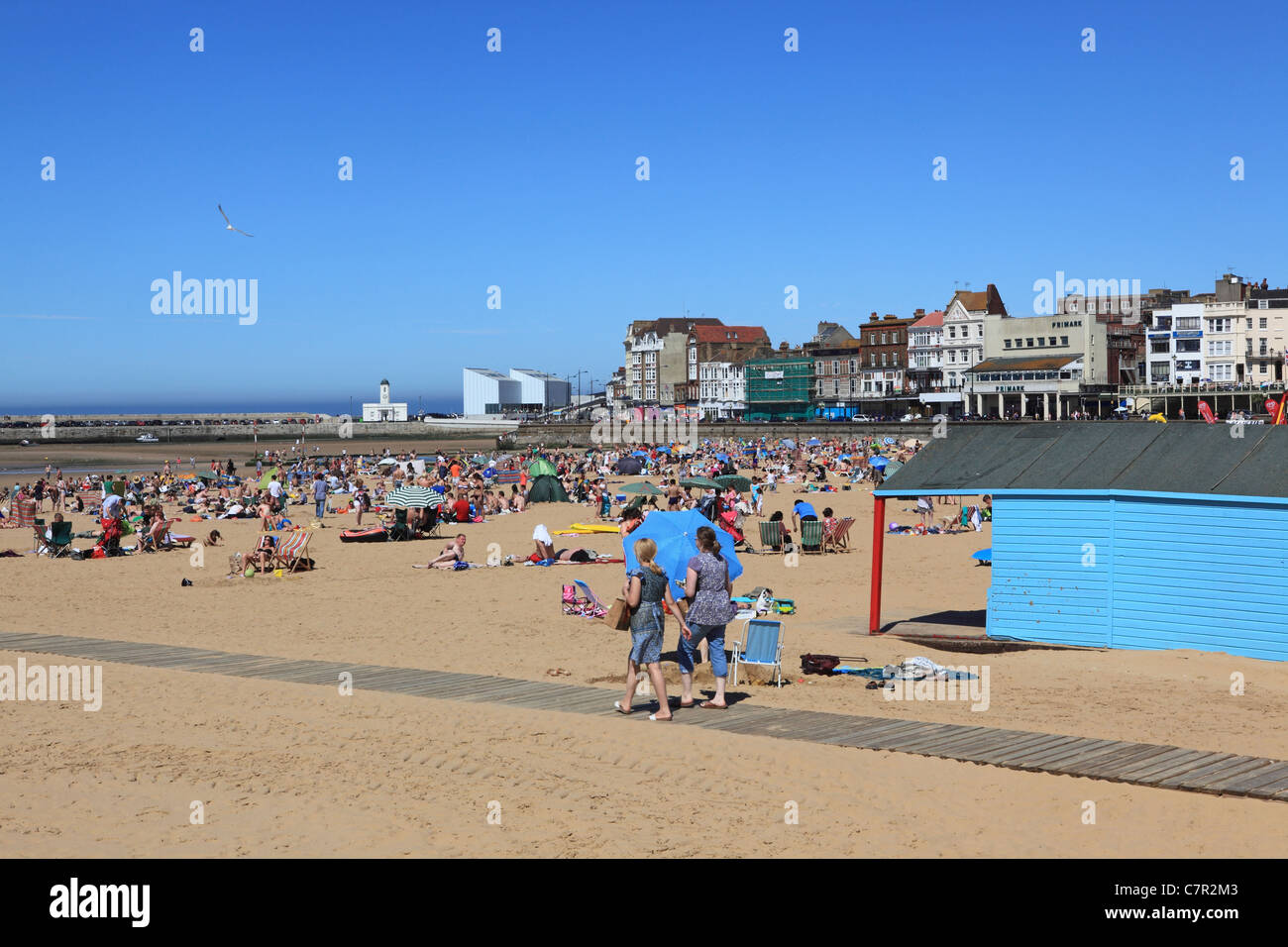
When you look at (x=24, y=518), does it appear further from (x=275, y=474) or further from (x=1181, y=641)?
(x=1181, y=641)

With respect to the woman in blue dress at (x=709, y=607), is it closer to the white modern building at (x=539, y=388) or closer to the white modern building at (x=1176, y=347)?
the white modern building at (x=1176, y=347)

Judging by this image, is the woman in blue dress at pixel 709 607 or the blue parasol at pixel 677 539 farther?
the blue parasol at pixel 677 539

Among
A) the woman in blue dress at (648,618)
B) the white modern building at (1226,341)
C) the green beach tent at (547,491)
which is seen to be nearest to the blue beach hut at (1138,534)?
the woman in blue dress at (648,618)

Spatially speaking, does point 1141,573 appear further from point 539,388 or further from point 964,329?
point 539,388

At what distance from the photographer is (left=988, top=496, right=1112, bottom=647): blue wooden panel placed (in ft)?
41.3

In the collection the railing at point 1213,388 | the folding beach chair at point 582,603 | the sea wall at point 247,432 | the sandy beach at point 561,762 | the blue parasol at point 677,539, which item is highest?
the railing at point 1213,388

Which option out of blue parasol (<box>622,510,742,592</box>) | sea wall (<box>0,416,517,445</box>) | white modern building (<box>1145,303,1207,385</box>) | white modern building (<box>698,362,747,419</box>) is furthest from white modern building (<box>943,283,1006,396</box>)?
blue parasol (<box>622,510,742,592</box>)

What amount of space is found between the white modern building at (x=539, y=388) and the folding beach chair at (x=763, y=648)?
162 m

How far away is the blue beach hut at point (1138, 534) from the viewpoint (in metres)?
11.8

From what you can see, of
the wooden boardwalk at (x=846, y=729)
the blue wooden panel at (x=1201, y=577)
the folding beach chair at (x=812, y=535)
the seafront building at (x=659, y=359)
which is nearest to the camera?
the wooden boardwalk at (x=846, y=729)

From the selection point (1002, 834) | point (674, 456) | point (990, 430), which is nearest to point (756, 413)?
point (674, 456)

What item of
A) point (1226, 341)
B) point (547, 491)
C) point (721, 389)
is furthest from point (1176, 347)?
point (547, 491)

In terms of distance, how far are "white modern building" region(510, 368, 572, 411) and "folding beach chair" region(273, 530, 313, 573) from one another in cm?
15253

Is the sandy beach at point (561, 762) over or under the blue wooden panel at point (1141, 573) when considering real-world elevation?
under
